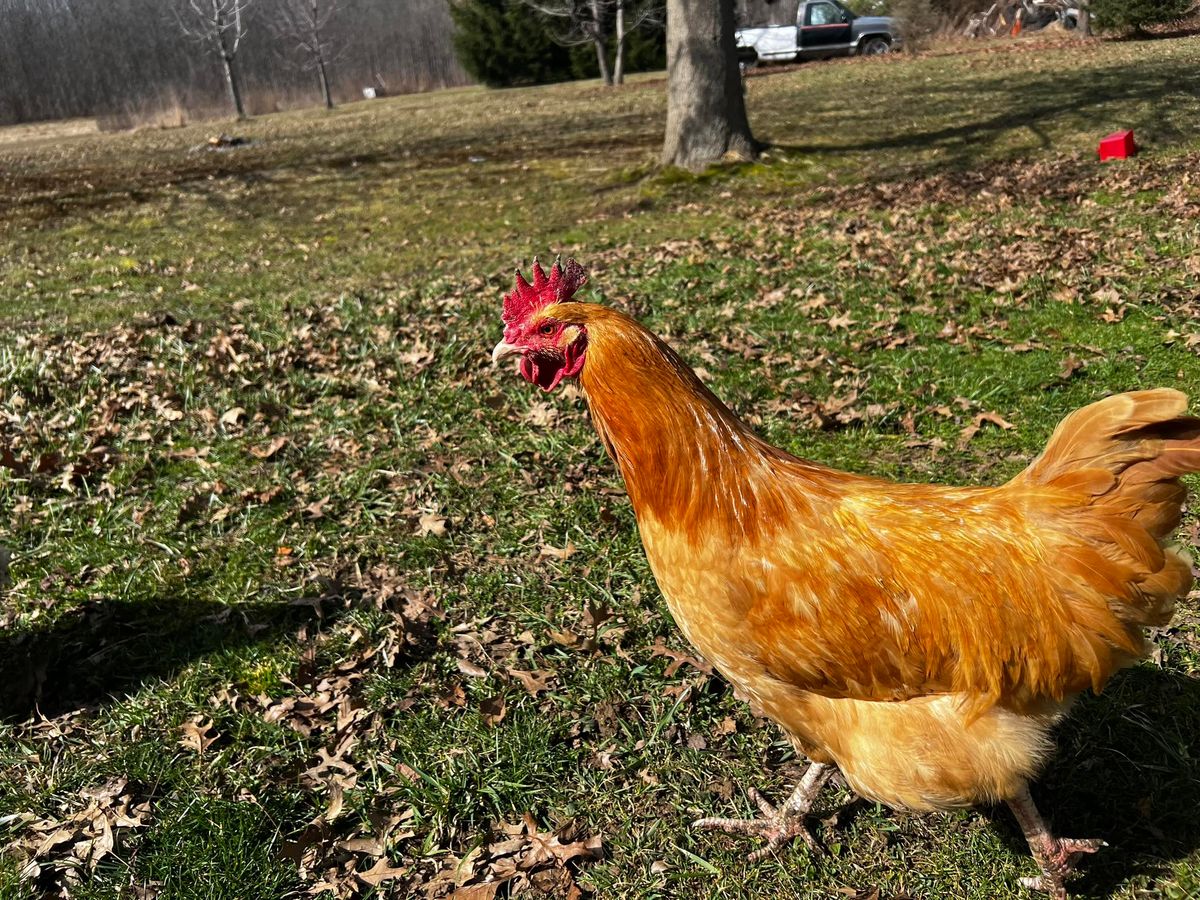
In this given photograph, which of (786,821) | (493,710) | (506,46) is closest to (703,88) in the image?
(493,710)

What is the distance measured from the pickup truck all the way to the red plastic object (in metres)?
21.3

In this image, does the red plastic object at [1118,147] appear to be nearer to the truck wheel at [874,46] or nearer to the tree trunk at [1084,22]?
the tree trunk at [1084,22]

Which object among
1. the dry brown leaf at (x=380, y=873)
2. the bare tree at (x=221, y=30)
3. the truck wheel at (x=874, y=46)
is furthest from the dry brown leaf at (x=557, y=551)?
the bare tree at (x=221, y=30)

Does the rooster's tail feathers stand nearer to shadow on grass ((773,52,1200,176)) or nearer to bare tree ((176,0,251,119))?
shadow on grass ((773,52,1200,176))

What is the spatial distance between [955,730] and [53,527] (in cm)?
511

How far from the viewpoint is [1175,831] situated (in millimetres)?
2756

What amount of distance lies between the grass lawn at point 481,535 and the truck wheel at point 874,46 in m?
20.9

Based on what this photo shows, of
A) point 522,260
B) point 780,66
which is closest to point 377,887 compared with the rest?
point 522,260

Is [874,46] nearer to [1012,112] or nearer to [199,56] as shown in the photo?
[1012,112]

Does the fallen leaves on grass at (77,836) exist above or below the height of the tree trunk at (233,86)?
below

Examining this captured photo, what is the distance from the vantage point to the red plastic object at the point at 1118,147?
10.5 m

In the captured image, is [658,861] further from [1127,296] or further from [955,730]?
[1127,296]

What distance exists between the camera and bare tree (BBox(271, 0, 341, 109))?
35.1 metres

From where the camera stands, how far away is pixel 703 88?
12.0 m
